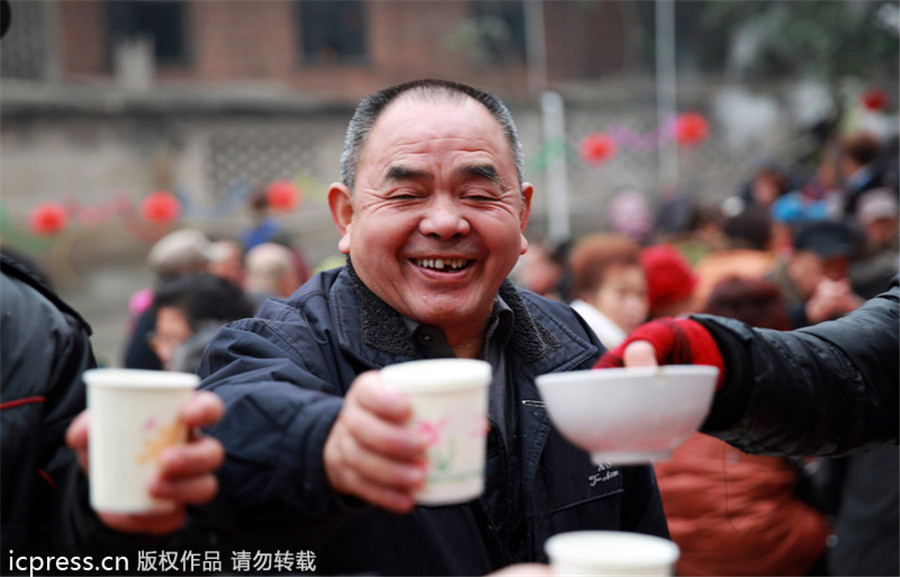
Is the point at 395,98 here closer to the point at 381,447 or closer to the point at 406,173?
the point at 406,173

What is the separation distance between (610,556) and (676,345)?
0.57m

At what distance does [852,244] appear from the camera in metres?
5.28

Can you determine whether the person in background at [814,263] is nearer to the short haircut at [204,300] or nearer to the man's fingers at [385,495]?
the short haircut at [204,300]

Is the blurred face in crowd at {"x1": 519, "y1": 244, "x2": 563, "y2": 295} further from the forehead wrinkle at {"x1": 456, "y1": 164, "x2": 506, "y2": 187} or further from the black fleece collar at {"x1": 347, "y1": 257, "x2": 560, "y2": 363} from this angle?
the forehead wrinkle at {"x1": 456, "y1": 164, "x2": 506, "y2": 187}

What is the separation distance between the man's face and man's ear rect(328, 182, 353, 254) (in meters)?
0.13

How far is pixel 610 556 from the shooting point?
4.82 ft

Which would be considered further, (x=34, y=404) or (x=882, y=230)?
(x=882, y=230)

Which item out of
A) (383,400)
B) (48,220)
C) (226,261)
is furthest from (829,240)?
(48,220)

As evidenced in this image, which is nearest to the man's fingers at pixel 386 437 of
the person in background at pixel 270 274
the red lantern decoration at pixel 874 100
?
the person in background at pixel 270 274

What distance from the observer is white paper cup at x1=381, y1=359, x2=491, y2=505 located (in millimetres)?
1521

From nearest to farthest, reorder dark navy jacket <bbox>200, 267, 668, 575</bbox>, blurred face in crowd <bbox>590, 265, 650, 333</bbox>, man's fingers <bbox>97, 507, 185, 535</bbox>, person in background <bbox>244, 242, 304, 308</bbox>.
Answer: man's fingers <bbox>97, 507, 185, 535</bbox>
dark navy jacket <bbox>200, 267, 668, 575</bbox>
blurred face in crowd <bbox>590, 265, 650, 333</bbox>
person in background <bbox>244, 242, 304, 308</bbox>

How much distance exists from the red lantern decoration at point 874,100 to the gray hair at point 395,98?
11.2m

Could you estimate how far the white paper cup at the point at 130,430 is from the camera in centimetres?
150

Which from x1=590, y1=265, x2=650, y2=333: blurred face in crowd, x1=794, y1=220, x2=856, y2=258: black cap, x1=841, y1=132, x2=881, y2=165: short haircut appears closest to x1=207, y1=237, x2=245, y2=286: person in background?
x1=590, y1=265, x2=650, y2=333: blurred face in crowd
